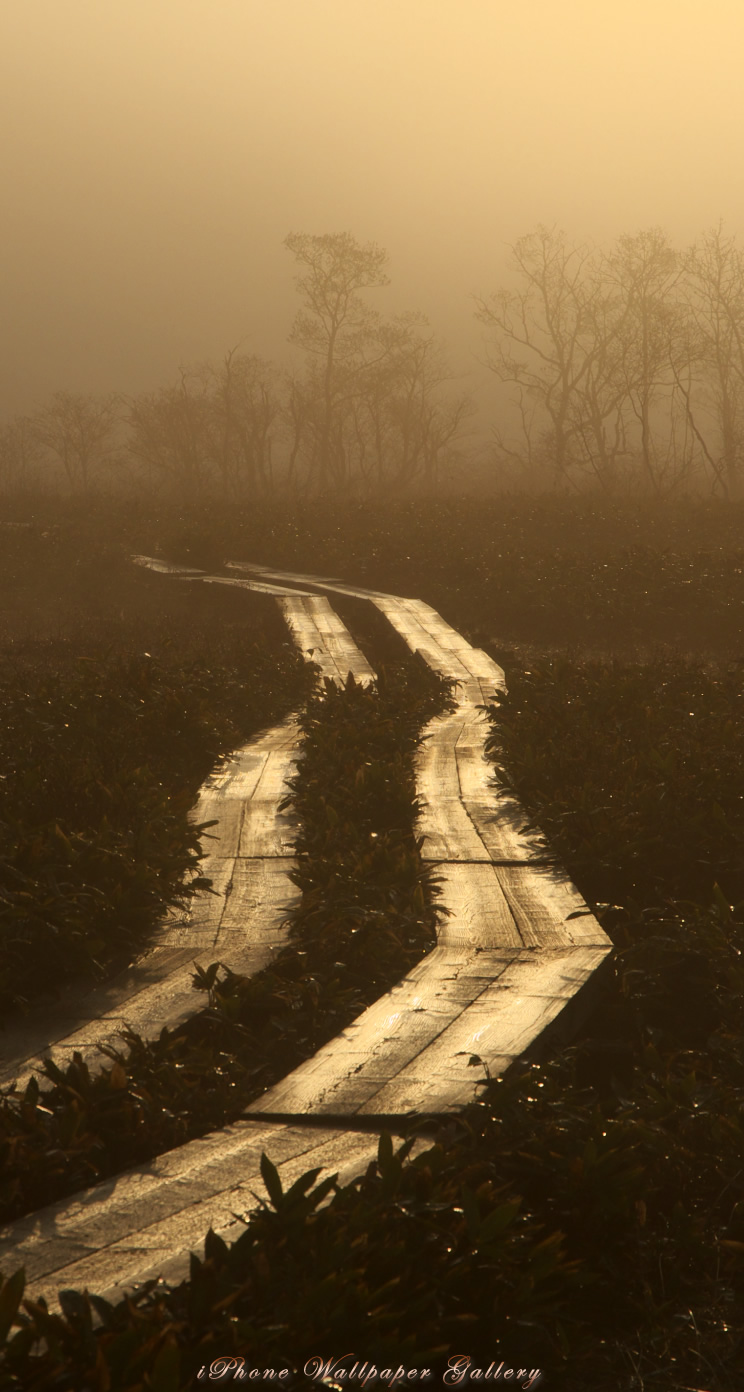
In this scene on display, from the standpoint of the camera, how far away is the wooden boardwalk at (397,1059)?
8.43ft

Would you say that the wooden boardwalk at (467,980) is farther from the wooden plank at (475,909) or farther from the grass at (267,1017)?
the grass at (267,1017)

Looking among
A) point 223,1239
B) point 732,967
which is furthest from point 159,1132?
point 732,967

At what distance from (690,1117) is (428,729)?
17.8 feet

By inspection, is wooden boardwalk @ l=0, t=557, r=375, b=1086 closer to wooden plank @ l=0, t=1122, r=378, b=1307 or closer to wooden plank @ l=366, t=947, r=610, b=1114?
wooden plank @ l=0, t=1122, r=378, b=1307

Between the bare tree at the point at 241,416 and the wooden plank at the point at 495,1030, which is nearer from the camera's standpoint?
the wooden plank at the point at 495,1030

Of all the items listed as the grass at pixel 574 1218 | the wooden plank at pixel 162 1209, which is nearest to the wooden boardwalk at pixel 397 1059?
the wooden plank at pixel 162 1209

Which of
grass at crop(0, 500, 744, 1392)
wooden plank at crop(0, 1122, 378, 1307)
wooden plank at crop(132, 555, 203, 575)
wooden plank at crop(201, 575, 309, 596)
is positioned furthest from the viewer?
wooden plank at crop(132, 555, 203, 575)

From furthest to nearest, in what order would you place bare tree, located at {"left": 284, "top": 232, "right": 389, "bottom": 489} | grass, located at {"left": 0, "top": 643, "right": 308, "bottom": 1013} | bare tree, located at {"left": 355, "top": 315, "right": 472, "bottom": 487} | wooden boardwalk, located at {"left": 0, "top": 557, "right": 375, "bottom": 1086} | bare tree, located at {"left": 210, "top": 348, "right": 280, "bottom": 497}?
bare tree, located at {"left": 210, "top": 348, "right": 280, "bottom": 497} → bare tree, located at {"left": 355, "top": 315, "right": 472, "bottom": 487} → bare tree, located at {"left": 284, "top": 232, "right": 389, "bottom": 489} → grass, located at {"left": 0, "top": 643, "right": 308, "bottom": 1013} → wooden boardwalk, located at {"left": 0, "top": 557, "right": 375, "bottom": 1086}

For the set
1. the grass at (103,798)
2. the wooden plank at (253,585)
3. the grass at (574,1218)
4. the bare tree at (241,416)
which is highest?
the bare tree at (241,416)

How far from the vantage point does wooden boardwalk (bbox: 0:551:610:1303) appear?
8.43 feet

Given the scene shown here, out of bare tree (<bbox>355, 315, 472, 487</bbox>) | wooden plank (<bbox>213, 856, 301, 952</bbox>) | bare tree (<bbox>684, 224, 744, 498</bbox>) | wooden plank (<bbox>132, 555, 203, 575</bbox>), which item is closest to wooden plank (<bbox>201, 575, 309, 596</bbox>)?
wooden plank (<bbox>132, 555, 203, 575</bbox>)

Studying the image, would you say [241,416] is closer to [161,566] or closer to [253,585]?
[161,566]

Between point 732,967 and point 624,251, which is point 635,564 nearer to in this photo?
point 732,967

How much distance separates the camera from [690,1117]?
316 centimetres
